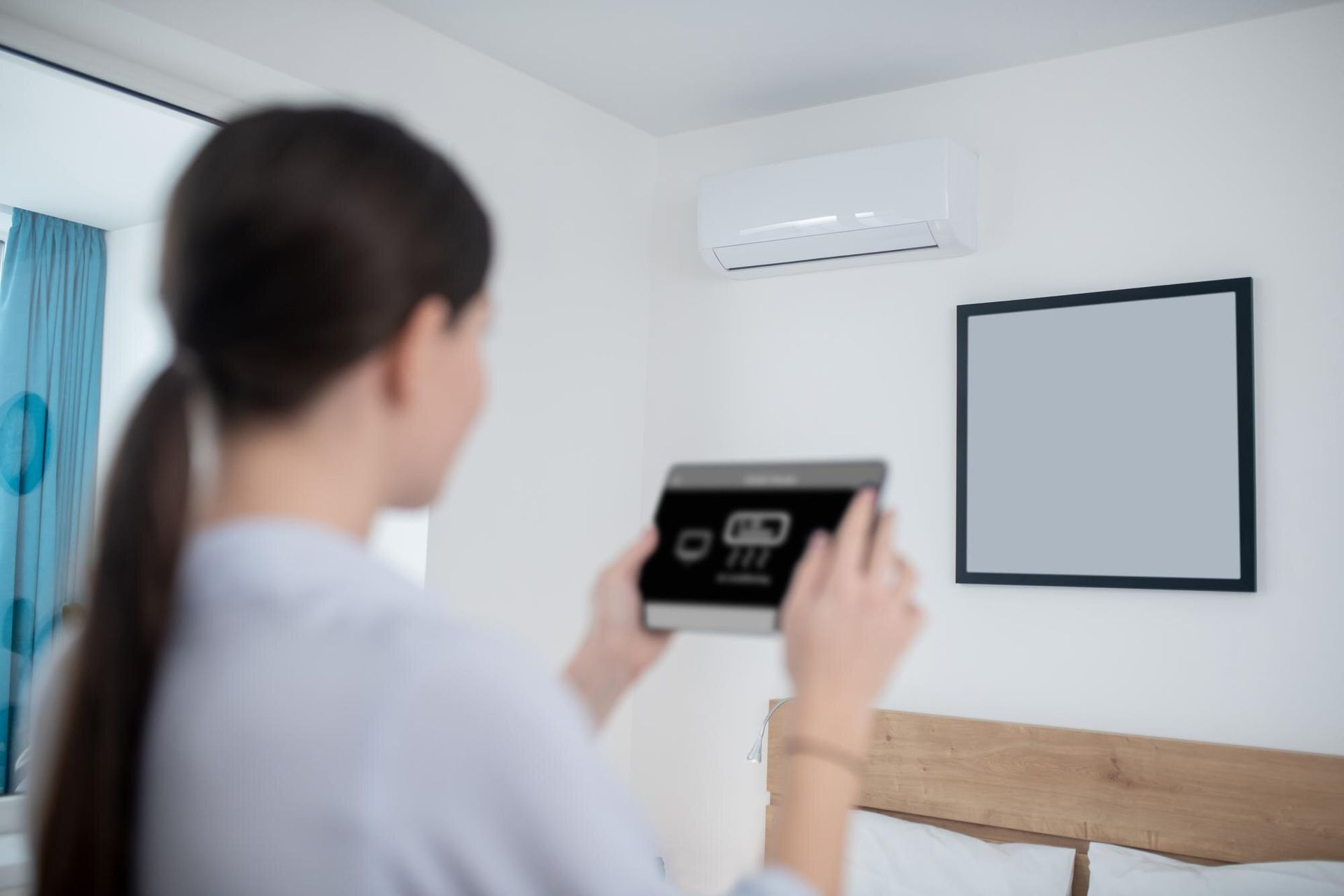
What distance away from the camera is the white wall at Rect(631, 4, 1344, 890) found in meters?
2.51

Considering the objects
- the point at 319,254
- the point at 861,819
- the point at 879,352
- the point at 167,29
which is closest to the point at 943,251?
the point at 879,352

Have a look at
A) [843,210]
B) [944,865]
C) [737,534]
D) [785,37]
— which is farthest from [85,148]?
[944,865]

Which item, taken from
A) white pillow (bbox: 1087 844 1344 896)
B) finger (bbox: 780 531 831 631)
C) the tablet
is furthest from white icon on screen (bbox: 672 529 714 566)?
white pillow (bbox: 1087 844 1344 896)

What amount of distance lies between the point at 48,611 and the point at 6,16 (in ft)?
3.86

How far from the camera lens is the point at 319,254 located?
0.61 metres

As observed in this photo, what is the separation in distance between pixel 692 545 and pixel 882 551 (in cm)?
17

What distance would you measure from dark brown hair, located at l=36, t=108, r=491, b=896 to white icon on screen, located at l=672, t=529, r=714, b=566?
315 mm

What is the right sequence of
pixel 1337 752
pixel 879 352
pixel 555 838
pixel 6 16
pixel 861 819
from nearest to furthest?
pixel 555 838, pixel 6 16, pixel 1337 752, pixel 861 819, pixel 879 352

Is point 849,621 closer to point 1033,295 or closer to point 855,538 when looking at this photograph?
point 855,538

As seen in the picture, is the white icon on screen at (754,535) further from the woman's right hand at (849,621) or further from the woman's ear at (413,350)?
the woman's ear at (413,350)

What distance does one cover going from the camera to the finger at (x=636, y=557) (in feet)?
2.96

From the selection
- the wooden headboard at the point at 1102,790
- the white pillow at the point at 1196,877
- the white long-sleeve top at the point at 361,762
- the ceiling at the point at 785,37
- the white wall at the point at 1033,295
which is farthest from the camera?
the ceiling at the point at 785,37

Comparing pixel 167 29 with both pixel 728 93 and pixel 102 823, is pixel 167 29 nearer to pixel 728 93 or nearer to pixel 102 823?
pixel 728 93

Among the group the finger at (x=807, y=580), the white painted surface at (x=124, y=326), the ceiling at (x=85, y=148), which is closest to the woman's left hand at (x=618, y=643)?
the finger at (x=807, y=580)
